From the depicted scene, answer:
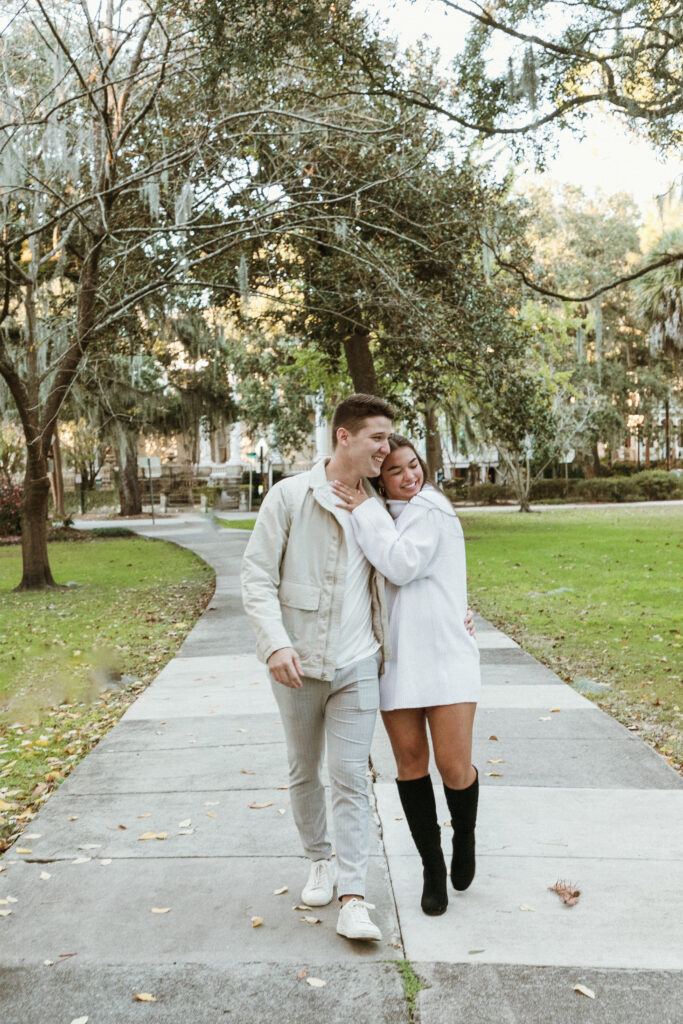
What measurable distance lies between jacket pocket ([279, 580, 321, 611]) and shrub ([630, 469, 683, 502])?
40.8m

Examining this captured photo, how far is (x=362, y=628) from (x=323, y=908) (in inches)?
40.4

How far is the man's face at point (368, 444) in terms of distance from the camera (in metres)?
3.28

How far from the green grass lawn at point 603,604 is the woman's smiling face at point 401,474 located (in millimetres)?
3028

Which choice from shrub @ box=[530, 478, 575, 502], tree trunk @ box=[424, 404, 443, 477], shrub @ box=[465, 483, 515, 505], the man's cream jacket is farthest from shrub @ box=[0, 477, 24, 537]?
the man's cream jacket

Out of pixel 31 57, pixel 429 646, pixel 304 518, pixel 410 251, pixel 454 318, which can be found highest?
pixel 31 57

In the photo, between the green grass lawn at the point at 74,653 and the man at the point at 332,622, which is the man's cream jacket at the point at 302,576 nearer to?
the man at the point at 332,622

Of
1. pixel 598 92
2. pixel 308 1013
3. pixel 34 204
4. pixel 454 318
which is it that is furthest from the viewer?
pixel 454 318

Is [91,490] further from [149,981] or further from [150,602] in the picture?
[149,981]

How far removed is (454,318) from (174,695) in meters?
9.32

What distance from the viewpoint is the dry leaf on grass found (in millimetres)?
3463

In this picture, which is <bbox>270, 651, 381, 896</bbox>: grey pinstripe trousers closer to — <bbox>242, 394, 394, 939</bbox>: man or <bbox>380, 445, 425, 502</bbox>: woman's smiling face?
<bbox>242, 394, 394, 939</bbox>: man

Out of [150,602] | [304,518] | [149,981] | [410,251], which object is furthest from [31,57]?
[149,981]

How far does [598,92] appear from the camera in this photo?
375 inches

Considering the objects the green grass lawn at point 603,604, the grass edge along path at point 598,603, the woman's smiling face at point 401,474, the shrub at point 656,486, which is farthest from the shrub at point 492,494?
the woman's smiling face at point 401,474
